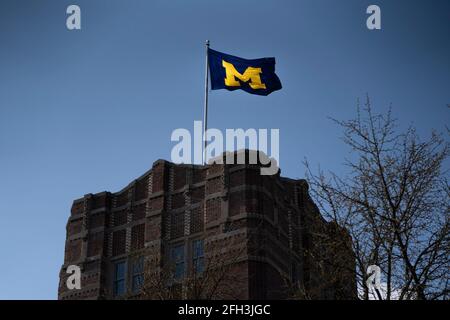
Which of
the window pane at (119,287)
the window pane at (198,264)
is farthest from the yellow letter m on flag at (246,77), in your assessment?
the window pane at (119,287)

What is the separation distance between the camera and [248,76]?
123ft

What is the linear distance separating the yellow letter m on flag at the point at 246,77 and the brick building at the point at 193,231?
4.06m

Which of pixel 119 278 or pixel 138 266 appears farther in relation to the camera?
pixel 119 278

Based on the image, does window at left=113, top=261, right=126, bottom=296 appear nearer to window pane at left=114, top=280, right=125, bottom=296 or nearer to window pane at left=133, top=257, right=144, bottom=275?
window pane at left=114, top=280, right=125, bottom=296

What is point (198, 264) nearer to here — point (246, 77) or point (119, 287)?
point (119, 287)

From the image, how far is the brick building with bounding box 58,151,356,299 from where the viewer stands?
33.2 m

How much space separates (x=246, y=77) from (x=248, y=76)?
102 millimetres

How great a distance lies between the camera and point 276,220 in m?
35.2

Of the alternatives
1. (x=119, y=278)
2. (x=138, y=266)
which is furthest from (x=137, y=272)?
(x=119, y=278)

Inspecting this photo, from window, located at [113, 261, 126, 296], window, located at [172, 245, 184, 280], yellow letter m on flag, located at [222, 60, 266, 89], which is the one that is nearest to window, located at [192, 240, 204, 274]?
window, located at [172, 245, 184, 280]
